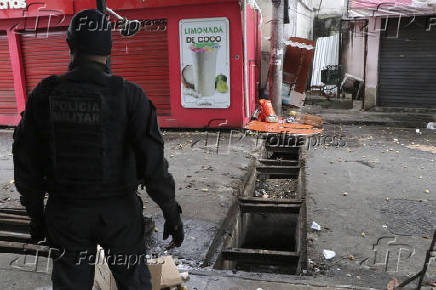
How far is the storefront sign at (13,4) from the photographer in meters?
10.1

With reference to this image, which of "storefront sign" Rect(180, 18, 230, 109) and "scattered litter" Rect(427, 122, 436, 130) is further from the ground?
"storefront sign" Rect(180, 18, 230, 109)

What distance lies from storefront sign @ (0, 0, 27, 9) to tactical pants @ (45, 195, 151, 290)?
9708mm

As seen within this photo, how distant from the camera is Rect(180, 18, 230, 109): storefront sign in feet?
30.8

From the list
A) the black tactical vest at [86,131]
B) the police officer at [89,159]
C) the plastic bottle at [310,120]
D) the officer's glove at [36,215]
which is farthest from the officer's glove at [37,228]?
the plastic bottle at [310,120]

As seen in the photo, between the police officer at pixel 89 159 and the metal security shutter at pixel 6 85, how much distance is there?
410 inches

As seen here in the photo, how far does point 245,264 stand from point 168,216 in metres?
2.51

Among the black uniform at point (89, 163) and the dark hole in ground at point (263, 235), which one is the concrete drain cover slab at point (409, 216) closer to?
the dark hole in ground at point (263, 235)

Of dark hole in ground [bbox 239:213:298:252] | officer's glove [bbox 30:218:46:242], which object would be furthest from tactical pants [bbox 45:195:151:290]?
dark hole in ground [bbox 239:213:298:252]

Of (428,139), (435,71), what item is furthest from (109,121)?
(435,71)

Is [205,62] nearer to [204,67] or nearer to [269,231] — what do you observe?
[204,67]

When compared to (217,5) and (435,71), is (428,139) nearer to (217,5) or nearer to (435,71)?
(435,71)

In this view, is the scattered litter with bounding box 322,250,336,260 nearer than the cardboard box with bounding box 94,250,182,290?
No

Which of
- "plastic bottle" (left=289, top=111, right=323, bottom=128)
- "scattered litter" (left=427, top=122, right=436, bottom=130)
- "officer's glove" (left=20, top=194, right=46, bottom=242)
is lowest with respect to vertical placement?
"scattered litter" (left=427, top=122, right=436, bottom=130)

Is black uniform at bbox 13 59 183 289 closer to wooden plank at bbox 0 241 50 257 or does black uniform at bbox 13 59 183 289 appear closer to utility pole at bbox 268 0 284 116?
wooden plank at bbox 0 241 50 257
